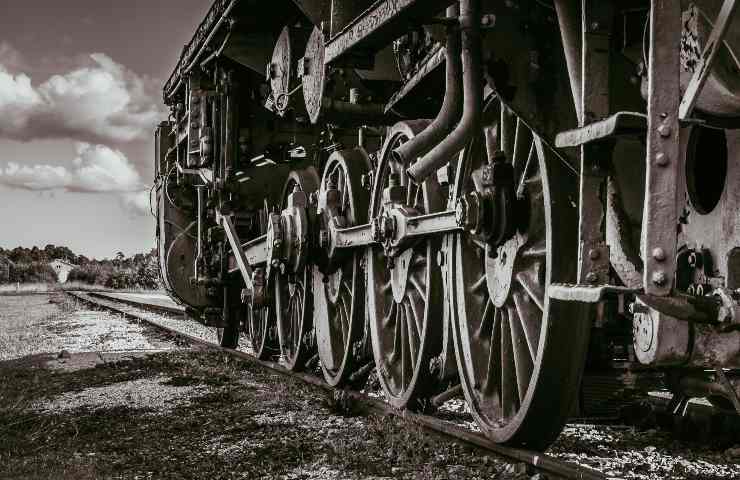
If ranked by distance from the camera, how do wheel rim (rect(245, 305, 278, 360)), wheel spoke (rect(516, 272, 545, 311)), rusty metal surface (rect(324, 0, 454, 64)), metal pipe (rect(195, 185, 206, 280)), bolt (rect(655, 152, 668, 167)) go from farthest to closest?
1. metal pipe (rect(195, 185, 206, 280))
2. wheel rim (rect(245, 305, 278, 360))
3. wheel spoke (rect(516, 272, 545, 311))
4. rusty metal surface (rect(324, 0, 454, 64))
5. bolt (rect(655, 152, 668, 167))

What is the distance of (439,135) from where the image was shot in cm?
297

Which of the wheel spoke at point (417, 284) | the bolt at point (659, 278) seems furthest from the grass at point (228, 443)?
the bolt at point (659, 278)

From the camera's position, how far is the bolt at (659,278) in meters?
1.95

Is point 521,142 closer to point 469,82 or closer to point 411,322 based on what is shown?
point 469,82

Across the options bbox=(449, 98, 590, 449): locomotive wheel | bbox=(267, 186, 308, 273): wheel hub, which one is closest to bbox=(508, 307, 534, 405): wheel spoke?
bbox=(449, 98, 590, 449): locomotive wheel

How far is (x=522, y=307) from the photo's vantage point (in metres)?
Result: 3.19

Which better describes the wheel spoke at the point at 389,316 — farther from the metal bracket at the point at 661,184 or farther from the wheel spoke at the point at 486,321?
the metal bracket at the point at 661,184

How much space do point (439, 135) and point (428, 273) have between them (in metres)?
1.17

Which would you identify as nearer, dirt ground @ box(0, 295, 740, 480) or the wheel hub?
dirt ground @ box(0, 295, 740, 480)

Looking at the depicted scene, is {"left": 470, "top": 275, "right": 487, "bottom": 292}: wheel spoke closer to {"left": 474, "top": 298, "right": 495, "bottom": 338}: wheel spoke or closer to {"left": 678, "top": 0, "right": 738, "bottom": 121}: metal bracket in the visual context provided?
{"left": 474, "top": 298, "right": 495, "bottom": 338}: wheel spoke

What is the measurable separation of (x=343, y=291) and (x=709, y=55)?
3781mm

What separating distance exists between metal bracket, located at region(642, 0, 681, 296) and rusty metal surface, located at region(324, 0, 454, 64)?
3.81 feet

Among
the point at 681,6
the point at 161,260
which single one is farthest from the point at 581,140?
the point at 161,260

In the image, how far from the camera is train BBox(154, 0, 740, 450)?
2078 mm
